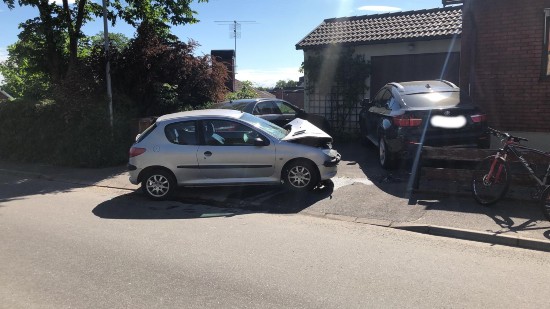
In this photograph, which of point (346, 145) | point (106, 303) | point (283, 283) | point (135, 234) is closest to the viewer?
point (106, 303)

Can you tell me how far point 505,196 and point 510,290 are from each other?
10.7ft

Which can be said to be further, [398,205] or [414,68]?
[414,68]

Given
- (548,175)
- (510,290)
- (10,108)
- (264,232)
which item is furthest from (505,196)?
(10,108)

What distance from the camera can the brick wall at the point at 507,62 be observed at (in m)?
9.30

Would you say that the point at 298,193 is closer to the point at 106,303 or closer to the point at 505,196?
the point at 505,196

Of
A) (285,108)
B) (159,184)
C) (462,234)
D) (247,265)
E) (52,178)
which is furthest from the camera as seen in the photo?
(285,108)

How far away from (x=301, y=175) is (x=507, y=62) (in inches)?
199

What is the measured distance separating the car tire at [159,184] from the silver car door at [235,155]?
0.61m

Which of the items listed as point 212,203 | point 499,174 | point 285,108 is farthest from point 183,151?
point 285,108

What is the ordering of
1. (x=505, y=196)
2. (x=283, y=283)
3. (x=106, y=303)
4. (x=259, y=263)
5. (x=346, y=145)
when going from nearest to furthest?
(x=106, y=303)
(x=283, y=283)
(x=259, y=263)
(x=505, y=196)
(x=346, y=145)

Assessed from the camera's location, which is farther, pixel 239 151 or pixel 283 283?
pixel 239 151

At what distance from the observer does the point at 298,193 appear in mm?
8219

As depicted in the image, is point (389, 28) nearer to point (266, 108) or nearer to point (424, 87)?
point (266, 108)

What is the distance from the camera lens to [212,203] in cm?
812
